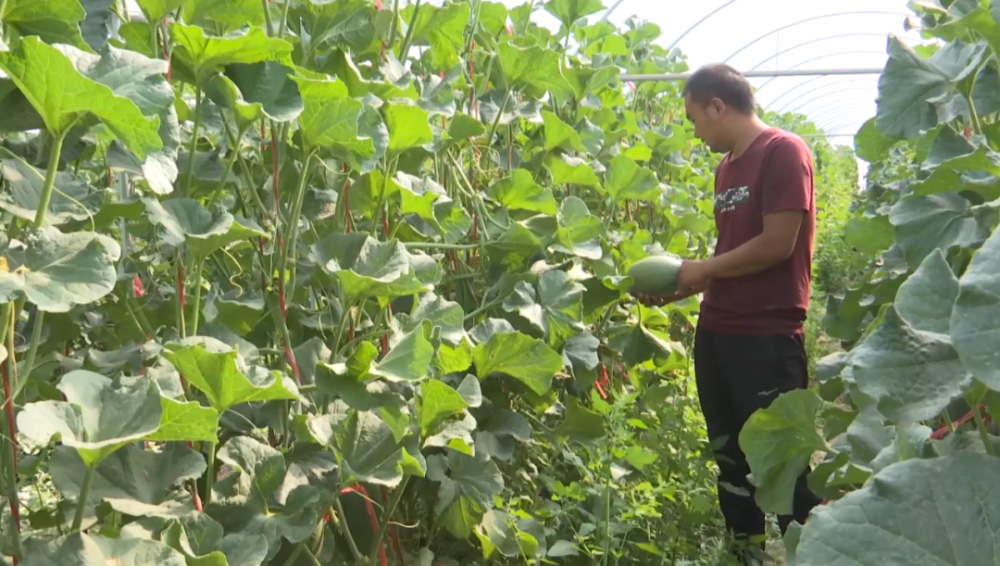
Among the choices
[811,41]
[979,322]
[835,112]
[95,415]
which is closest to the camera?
[979,322]

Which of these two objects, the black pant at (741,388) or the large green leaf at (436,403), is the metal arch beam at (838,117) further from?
the large green leaf at (436,403)

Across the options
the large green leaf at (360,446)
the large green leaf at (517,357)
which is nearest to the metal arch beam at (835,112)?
the large green leaf at (517,357)

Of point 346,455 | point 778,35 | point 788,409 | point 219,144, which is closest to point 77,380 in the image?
point 346,455

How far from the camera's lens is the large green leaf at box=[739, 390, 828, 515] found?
43.7 inches

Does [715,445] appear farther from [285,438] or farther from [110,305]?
[110,305]

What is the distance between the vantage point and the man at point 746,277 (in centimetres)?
216

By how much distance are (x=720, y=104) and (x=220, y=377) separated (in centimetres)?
186

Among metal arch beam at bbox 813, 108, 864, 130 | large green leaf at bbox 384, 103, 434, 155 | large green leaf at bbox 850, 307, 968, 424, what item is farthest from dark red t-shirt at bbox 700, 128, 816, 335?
metal arch beam at bbox 813, 108, 864, 130

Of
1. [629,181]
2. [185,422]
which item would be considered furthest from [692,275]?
[185,422]

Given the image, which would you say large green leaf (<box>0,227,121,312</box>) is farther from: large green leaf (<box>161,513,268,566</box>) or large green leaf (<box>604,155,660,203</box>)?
large green leaf (<box>604,155,660,203</box>)

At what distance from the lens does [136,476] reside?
0.96 meters

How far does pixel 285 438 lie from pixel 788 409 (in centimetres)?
72

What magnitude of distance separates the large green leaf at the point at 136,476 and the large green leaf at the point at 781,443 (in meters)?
0.74

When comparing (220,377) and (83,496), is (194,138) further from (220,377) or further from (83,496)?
(83,496)
